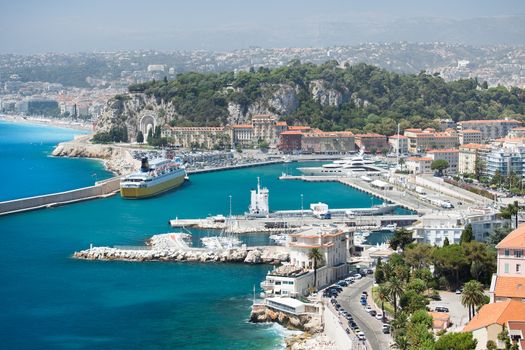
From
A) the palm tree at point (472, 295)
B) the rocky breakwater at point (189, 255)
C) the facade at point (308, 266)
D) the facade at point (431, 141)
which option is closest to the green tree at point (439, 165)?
the facade at point (431, 141)

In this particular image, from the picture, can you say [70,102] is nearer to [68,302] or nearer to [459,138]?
[459,138]

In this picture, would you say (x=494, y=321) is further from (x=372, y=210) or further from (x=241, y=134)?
(x=241, y=134)

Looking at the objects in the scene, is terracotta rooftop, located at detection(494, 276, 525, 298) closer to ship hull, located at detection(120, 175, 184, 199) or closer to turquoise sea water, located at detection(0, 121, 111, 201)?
ship hull, located at detection(120, 175, 184, 199)

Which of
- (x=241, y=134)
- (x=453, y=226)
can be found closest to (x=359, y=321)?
(x=453, y=226)

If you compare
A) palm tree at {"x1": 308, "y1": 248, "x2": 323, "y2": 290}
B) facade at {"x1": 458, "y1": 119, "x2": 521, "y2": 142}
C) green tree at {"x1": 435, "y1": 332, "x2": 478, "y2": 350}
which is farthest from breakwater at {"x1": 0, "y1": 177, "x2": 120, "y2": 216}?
facade at {"x1": 458, "y1": 119, "x2": 521, "y2": 142}

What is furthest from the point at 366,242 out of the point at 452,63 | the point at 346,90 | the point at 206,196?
the point at 452,63
